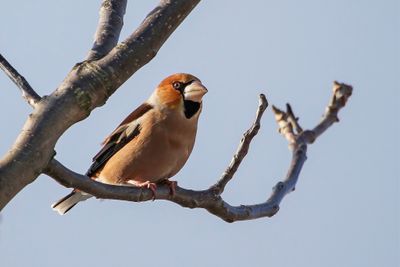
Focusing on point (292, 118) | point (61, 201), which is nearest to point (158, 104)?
point (61, 201)

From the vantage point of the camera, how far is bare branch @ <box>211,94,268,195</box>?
369 cm

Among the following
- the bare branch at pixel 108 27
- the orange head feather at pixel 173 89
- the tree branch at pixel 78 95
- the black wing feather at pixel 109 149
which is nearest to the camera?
the tree branch at pixel 78 95

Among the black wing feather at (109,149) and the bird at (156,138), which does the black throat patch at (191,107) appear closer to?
the bird at (156,138)

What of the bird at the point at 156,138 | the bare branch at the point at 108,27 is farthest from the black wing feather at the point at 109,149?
the bare branch at the point at 108,27

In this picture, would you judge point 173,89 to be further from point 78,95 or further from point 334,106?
point 78,95

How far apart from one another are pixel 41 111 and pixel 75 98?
16cm

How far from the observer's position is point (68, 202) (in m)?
6.57

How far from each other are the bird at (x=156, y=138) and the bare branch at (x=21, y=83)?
2250mm

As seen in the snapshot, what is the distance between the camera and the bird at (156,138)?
5.69 meters

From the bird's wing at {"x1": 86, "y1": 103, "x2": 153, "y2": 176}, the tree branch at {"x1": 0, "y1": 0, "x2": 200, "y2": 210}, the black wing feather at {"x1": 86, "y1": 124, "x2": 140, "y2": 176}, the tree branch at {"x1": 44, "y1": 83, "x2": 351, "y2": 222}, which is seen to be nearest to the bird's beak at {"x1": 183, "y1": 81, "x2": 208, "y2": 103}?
the bird's wing at {"x1": 86, "y1": 103, "x2": 153, "y2": 176}

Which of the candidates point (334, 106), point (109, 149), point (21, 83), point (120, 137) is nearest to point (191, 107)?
point (120, 137)

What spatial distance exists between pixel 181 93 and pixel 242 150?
2.43 metres

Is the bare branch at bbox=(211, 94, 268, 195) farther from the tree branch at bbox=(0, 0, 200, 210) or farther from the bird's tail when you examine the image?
the bird's tail

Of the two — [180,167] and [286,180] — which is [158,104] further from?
[286,180]
